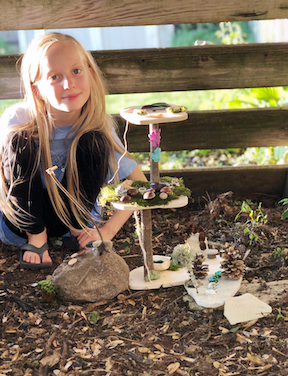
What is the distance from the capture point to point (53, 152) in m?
2.58

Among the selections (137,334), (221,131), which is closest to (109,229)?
(137,334)

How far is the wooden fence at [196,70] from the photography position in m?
2.73

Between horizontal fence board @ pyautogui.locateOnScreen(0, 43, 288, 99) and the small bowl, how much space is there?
111 cm

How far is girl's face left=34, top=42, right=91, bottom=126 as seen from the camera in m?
2.26

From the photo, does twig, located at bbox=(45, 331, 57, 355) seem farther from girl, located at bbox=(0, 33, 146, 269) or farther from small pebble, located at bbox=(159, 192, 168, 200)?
small pebble, located at bbox=(159, 192, 168, 200)

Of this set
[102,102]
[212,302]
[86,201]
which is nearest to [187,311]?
[212,302]

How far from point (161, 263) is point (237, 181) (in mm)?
1137

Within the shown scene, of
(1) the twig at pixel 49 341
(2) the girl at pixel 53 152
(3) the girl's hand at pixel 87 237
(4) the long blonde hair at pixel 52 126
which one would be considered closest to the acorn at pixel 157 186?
(2) the girl at pixel 53 152

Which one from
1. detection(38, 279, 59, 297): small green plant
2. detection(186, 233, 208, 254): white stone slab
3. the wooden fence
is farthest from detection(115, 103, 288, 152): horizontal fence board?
detection(38, 279, 59, 297): small green plant

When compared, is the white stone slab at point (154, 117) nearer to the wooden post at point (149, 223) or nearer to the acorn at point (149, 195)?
the wooden post at point (149, 223)

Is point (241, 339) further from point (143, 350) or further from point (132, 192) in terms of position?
point (132, 192)

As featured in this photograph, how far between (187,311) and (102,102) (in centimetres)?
118

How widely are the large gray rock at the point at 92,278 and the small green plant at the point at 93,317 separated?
101 mm

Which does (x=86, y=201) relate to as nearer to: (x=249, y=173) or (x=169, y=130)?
(x=169, y=130)
